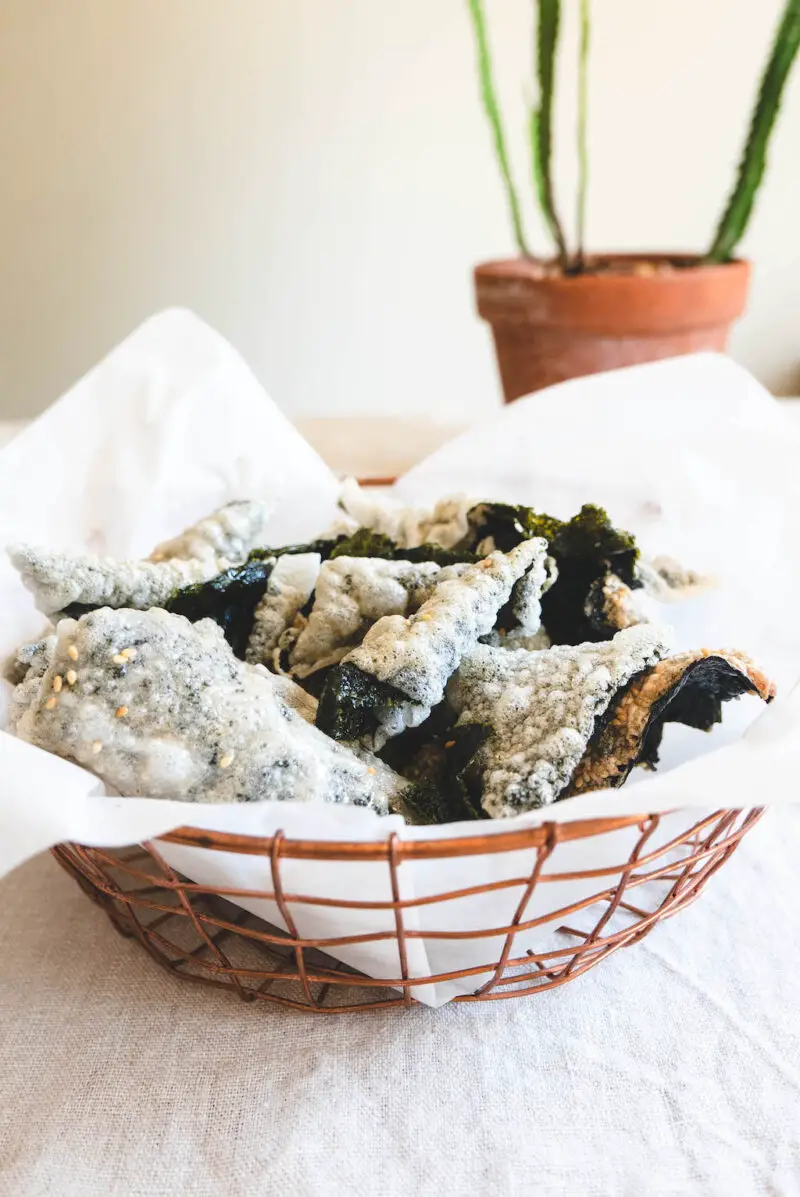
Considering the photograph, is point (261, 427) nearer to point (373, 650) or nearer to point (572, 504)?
point (572, 504)

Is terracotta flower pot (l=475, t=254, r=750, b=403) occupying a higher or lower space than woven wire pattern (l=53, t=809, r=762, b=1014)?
higher

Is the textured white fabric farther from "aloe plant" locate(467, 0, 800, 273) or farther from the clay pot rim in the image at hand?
"aloe plant" locate(467, 0, 800, 273)

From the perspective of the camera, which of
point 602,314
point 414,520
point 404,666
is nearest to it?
point 404,666

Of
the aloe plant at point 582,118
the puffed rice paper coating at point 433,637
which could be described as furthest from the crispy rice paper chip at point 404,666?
the aloe plant at point 582,118

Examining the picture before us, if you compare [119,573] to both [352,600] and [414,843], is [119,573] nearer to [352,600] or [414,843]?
[352,600]

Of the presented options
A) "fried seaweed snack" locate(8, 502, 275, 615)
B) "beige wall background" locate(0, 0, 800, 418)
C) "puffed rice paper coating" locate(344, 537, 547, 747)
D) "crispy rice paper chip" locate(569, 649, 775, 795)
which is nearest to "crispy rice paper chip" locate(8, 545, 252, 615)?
"fried seaweed snack" locate(8, 502, 275, 615)

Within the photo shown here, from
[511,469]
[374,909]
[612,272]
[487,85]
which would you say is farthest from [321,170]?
[374,909]

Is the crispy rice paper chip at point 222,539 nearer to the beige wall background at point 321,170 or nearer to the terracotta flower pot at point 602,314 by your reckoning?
the terracotta flower pot at point 602,314
